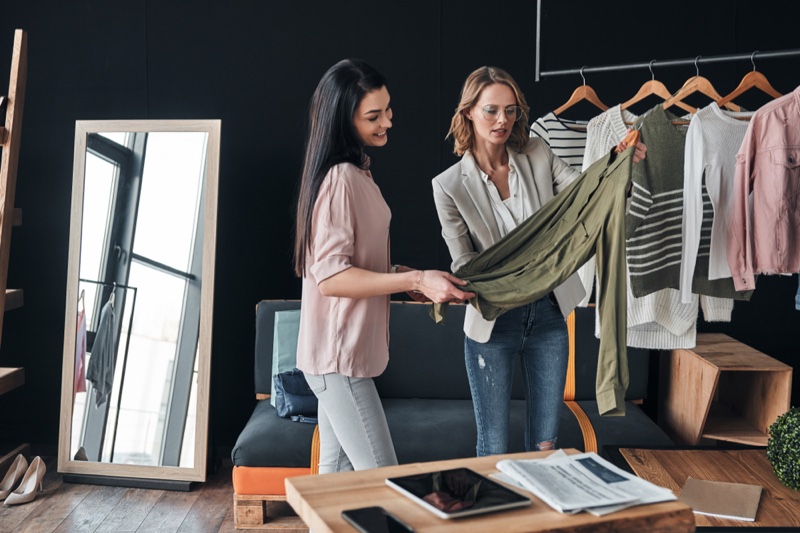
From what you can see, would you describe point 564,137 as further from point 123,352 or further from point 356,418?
point 123,352

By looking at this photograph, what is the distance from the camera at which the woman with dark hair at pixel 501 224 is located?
7.45 feet

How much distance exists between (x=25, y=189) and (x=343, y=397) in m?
2.86

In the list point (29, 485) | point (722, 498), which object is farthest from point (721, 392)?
point (29, 485)

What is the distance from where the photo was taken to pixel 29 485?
350cm

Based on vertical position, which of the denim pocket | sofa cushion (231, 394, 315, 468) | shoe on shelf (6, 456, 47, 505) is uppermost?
the denim pocket

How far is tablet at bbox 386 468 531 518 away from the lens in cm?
142

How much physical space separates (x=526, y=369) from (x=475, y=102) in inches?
30.5

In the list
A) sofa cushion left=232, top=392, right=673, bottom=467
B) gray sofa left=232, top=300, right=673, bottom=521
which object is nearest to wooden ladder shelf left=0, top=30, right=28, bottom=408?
gray sofa left=232, top=300, right=673, bottom=521

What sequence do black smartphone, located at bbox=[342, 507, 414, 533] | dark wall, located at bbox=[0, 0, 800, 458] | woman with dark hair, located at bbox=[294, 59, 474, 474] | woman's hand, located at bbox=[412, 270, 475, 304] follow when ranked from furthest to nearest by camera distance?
dark wall, located at bbox=[0, 0, 800, 458] → woman's hand, located at bbox=[412, 270, 475, 304] → woman with dark hair, located at bbox=[294, 59, 474, 474] → black smartphone, located at bbox=[342, 507, 414, 533]

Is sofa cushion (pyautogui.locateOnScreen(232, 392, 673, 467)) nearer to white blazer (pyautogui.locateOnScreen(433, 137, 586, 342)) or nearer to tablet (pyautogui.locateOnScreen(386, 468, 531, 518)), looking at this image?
white blazer (pyautogui.locateOnScreen(433, 137, 586, 342))

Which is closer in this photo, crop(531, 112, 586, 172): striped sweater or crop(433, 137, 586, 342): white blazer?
crop(433, 137, 586, 342): white blazer

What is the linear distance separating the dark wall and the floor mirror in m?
0.26

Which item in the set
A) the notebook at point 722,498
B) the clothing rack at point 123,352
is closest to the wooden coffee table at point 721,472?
the notebook at point 722,498

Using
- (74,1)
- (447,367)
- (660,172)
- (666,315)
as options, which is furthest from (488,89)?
(74,1)
